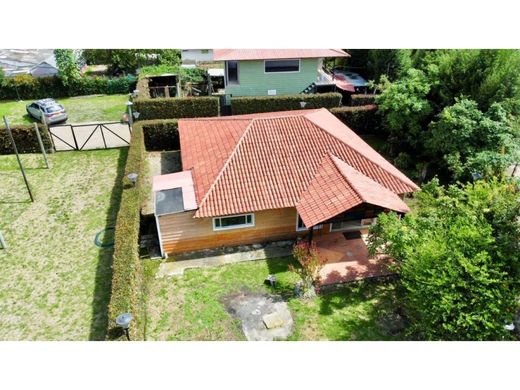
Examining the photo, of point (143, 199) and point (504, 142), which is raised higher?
point (504, 142)

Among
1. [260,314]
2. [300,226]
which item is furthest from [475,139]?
[260,314]

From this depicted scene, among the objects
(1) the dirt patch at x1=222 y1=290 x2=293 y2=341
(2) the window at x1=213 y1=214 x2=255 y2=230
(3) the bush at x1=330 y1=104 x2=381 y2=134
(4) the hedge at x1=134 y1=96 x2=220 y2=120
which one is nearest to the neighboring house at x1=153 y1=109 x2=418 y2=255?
(2) the window at x1=213 y1=214 x2=255 y2=230

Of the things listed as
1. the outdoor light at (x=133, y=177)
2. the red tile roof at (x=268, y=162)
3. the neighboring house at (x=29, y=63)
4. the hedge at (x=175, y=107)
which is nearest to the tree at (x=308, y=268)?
the red tile roof at (x=268, y=162)

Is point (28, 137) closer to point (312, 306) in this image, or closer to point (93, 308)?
point (93, 308)

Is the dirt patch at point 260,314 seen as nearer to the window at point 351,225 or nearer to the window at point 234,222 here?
the window at point 234,222

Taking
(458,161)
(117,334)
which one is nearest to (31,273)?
(117,334)

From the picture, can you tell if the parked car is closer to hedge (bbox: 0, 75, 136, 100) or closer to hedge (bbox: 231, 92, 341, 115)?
hedge (bbox: 0, 75, 136, 100)
